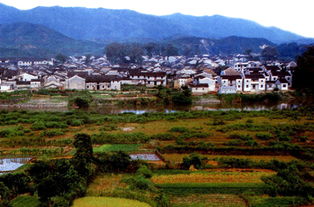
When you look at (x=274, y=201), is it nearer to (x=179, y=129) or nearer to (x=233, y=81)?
(x=179, y=129)

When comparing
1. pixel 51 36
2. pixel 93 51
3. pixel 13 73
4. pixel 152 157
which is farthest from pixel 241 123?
pixel 51 36

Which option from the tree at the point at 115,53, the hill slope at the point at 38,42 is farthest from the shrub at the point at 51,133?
the hill slope at the point at 38,42

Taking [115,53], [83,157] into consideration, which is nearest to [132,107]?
[83,157]

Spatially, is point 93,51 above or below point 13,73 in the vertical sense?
above

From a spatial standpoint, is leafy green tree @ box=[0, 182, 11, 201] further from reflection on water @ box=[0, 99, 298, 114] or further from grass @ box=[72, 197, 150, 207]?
reflection on water @ box=[0, 99, 298, 114]

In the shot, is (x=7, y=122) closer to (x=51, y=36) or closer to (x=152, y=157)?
(x=152, y=157)
